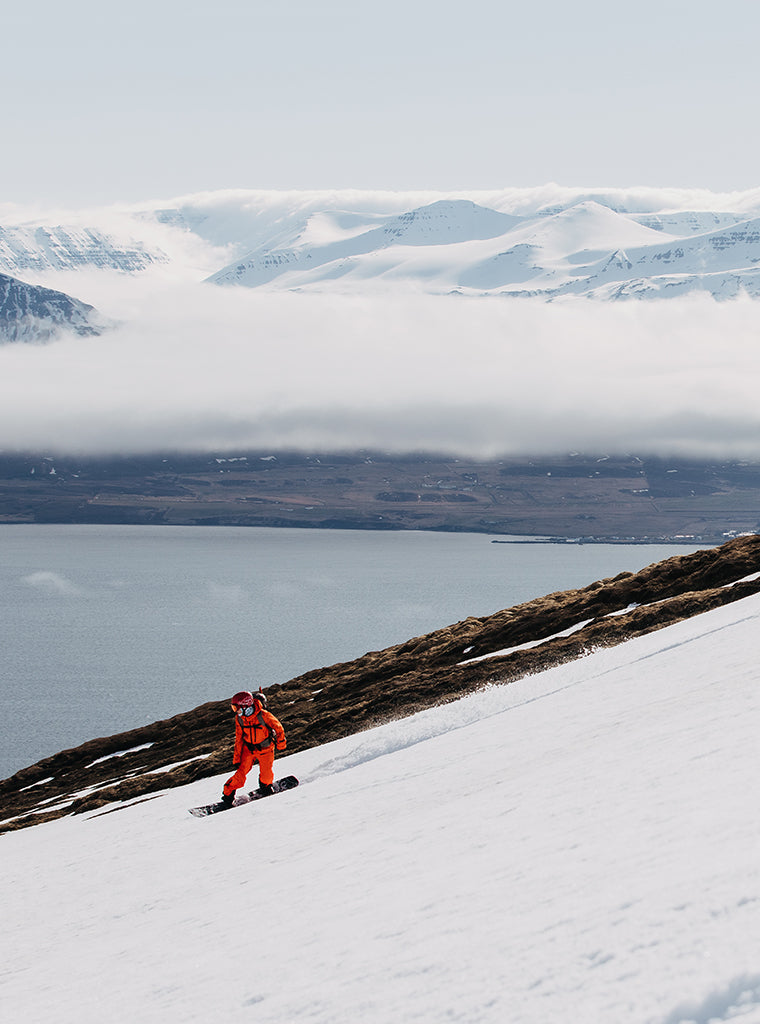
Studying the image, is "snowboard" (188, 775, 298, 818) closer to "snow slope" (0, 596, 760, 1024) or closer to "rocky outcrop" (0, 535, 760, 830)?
"snow slope" (0, 596, 760, 1024)

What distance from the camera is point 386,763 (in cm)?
2161

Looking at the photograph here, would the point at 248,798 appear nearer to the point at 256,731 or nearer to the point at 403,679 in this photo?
the point at 256,731

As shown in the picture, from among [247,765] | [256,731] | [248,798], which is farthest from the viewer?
[248,798]

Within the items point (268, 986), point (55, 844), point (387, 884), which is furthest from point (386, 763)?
point (268, 986)

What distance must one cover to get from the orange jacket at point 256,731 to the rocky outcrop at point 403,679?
9913 millimetres

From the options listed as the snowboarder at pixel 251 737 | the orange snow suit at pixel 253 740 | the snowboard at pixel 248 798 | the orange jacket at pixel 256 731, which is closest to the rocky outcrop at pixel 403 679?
the snowboard at pixel 248 798

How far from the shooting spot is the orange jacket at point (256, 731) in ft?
67.3

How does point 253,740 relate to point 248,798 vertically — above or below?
above

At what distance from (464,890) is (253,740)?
11.5 m

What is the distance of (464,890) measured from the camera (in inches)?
386

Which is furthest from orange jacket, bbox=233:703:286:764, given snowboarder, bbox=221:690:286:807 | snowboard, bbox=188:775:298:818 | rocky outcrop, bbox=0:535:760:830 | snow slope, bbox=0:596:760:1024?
rocky outcrop, bbox=0:535:760:830

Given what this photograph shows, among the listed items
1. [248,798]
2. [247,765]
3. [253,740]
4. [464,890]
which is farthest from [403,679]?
[464,890]

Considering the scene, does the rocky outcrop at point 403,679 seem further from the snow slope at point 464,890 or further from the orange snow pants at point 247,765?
the snow slope at point 464,890

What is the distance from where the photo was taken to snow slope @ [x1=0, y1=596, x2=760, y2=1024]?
7305 millimetres
